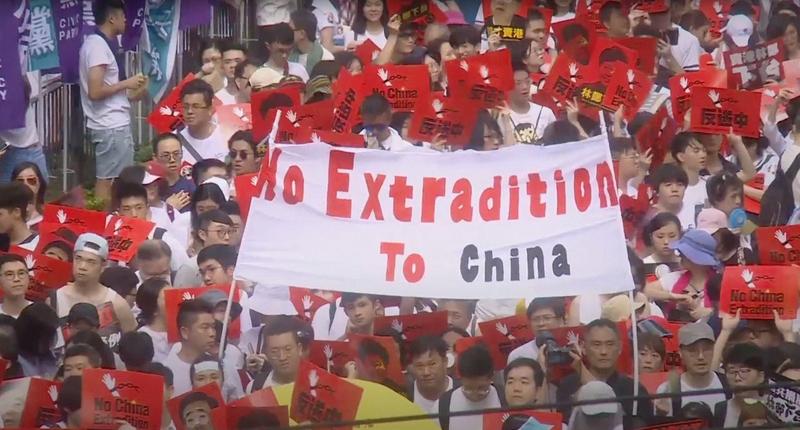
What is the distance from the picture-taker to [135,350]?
1104 centimetres

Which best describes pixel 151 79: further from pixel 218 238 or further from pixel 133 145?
pixel 218 238

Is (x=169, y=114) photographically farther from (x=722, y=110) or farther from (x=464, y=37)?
(x=722, y=110)

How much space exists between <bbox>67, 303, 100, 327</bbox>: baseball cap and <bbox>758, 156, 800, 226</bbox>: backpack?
4352 millimetres

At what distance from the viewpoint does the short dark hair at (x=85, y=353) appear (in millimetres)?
10797

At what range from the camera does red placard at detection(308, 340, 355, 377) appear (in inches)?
432

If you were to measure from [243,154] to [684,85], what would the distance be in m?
3.08

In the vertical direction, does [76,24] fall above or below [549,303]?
above

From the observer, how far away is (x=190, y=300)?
11266 millimetres

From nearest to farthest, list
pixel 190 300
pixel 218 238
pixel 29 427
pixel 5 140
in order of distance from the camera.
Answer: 1. pixel 29 427
2. pixel 190 300
3. pixel 218 238
4. pixel 5 140

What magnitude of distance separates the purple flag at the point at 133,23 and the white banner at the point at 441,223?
369cm

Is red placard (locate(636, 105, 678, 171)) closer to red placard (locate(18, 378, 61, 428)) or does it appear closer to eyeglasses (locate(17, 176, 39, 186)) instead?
eyeglasses (locate(17, 176, 39, 186))

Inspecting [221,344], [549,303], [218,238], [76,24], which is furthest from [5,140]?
[549,303]

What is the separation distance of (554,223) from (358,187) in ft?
3.64

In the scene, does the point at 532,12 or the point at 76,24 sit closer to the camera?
the point at 76,24
